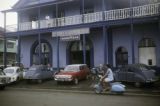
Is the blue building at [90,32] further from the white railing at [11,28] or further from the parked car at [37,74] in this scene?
the parked car at [37,74]

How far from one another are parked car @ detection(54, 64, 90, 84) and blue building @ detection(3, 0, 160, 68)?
2.96 metres

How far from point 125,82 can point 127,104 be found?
30.7 feet

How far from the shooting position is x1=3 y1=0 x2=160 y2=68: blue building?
25094 mm

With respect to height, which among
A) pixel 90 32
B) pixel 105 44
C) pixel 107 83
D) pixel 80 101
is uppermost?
pixel 90 32

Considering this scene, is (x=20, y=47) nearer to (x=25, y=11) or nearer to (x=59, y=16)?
(x=25, y=11)

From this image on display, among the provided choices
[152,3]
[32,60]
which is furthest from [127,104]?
[32,60]

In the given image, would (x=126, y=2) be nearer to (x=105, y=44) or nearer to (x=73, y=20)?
(x=105, y=44)

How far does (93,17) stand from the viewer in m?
27.3

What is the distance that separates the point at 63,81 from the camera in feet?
75.9

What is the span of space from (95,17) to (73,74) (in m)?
6.89

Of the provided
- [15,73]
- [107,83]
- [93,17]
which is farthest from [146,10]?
[15,73]

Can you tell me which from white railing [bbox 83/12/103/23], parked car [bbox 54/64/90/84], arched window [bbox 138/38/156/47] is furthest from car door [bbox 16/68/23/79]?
arched window [bbox 138/38/156/47]

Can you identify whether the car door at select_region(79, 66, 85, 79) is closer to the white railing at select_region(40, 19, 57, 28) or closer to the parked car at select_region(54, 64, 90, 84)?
the parked car at select_region(54, 64, 90, 84)

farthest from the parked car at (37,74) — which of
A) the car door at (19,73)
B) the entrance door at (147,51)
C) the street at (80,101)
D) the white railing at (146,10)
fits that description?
the street at (80,101)
